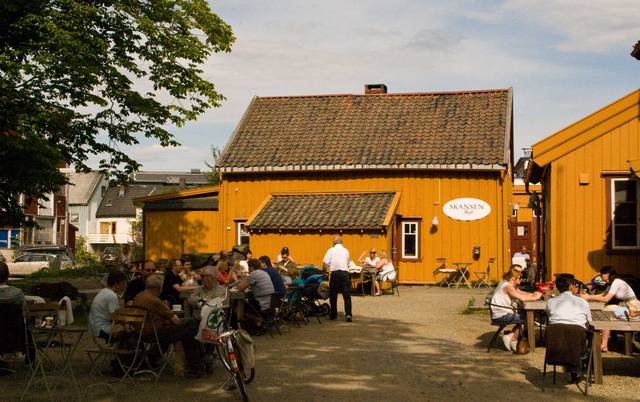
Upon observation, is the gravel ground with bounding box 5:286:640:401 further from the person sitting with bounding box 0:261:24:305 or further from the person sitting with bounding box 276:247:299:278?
the person sitting with bounding box 276:247:299:278

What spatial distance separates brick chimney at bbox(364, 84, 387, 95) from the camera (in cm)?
3454

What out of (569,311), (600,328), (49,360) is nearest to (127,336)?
(49,360)

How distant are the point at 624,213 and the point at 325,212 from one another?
11.6 metres

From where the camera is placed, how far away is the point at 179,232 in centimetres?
3152

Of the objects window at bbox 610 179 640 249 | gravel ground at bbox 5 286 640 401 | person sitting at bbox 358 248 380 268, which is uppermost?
window at bbox 610 179 640 249

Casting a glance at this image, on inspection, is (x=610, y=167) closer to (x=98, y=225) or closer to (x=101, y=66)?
(x=101, y=66)

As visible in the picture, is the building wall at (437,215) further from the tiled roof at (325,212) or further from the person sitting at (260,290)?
the person sitting at (260,290)

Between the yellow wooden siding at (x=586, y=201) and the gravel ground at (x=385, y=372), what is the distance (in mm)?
2928

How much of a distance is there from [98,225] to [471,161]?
56.3 meters

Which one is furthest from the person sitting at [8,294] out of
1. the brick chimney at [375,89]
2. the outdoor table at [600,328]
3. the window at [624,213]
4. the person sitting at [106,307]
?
the brick chimney at [375,89]

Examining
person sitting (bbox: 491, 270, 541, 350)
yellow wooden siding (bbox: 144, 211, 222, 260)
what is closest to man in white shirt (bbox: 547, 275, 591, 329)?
person sitting (bbox: 491, 270, 541, 350)

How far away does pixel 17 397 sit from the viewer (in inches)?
374

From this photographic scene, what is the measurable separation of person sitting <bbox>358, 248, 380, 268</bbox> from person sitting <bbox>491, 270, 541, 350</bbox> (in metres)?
11.3

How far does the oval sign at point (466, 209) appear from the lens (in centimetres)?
2827
